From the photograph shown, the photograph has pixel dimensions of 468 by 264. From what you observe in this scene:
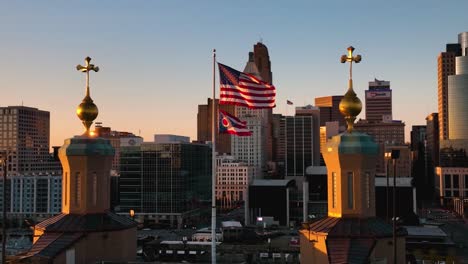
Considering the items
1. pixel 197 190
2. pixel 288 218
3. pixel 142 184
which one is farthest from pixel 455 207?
pixel 142 184

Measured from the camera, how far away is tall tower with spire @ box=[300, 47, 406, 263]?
73.3 feet

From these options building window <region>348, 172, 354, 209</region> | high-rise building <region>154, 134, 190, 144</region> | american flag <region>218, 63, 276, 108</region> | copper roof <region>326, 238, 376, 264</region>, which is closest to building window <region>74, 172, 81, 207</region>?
american flag <region>218, 63, 276, 108</region>

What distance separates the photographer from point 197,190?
6378 inches

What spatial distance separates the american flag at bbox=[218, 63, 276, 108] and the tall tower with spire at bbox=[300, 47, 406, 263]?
403 cm

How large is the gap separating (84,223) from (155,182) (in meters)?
126

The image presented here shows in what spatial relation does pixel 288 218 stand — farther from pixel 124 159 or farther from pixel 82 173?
pixel 82 173

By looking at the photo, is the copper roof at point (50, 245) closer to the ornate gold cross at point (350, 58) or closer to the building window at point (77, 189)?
the building window at point (77, 189)

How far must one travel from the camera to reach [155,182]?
493ft

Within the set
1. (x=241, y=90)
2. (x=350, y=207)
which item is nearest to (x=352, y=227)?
(x=350, y=207)

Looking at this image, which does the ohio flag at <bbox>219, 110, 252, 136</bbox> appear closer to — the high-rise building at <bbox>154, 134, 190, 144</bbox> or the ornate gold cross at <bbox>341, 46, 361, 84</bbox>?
the ornate gold cross at <bbox>341, 46, 361, 84</bbox>

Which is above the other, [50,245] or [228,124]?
[228,124]

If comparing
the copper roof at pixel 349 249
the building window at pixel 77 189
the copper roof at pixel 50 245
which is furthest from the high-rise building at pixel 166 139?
the copper roof at pixel 349 249

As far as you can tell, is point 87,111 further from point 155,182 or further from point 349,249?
point 155,182

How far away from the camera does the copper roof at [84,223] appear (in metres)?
24.9
